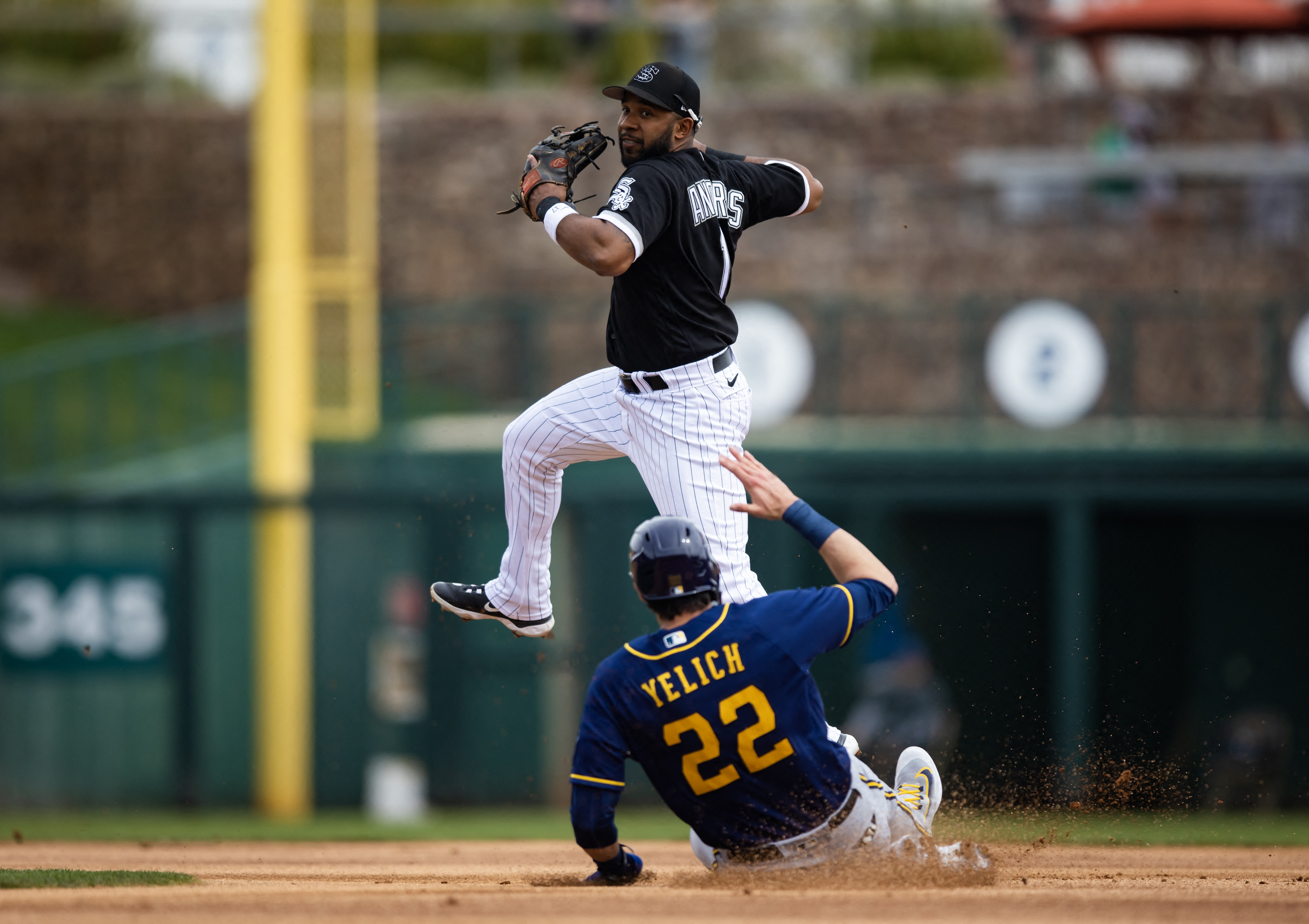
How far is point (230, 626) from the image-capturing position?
11.7 metres

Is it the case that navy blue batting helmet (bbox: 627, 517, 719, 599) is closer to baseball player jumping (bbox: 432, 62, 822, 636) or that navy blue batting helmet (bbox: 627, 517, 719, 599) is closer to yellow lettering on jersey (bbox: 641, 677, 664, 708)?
yellow lettering on jersey (bbox: 641, 677, 664, 708)

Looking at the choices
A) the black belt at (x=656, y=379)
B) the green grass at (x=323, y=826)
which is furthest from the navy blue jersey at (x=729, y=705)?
the green grass at (x=323, y=826)

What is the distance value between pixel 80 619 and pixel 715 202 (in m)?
A: 7.55

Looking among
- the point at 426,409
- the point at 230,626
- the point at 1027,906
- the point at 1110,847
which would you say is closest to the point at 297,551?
the point at 230,626

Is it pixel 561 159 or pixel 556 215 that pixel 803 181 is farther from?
pixel 556 215

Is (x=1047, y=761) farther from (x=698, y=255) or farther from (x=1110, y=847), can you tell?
(x=698, y=255)

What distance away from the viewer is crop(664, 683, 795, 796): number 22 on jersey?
4789mm

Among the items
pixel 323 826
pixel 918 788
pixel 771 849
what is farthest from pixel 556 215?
pixel 323 826

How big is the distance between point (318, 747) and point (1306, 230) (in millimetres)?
10521

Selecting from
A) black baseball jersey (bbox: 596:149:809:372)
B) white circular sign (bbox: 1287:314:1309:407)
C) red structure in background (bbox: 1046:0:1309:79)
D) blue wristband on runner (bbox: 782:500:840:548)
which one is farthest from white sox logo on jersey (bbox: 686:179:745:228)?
red structure in background (bbox: 1046:0:1309:79)

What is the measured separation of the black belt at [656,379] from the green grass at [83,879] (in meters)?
2.34

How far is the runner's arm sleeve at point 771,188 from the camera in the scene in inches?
222

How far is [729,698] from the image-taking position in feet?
15.7

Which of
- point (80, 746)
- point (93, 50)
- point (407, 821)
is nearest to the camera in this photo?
point (407, 821)
